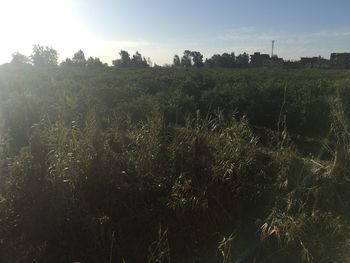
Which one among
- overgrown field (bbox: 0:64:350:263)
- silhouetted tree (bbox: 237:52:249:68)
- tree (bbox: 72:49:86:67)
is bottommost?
silhouetted tree (bbox: 237:52:249:68)

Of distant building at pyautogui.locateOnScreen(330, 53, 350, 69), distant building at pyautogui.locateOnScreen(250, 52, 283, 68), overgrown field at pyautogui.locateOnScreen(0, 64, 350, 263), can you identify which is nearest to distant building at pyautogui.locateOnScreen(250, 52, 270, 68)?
distant building at pyautogui.locateOnScreen(250, 52, 283, 68)

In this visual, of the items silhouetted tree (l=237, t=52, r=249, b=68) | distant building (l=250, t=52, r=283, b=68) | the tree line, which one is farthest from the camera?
distant building (l=250, t=52, r=283, b=68)

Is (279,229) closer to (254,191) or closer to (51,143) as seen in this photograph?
(254,191)

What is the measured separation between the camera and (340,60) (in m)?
86.6

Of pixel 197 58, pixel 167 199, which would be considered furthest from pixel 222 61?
pixel 167 199

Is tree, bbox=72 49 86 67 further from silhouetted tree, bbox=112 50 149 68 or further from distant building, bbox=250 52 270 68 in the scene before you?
distant building, bbox=250 52 270 68

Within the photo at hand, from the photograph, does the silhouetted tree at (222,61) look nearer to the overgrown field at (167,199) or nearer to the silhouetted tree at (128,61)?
the silhouetted tree at (128,61)

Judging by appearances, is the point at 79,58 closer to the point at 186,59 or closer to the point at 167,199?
the point at 186,59

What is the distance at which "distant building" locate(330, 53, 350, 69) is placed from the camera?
8266 cm

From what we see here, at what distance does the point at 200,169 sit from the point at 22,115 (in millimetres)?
4392

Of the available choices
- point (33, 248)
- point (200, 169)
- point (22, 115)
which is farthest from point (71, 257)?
point (22, 115)

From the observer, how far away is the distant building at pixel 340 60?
8266 cm

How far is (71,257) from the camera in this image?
344cm

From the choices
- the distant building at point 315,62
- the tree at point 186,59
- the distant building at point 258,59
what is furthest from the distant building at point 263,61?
the tree at point 186,59
